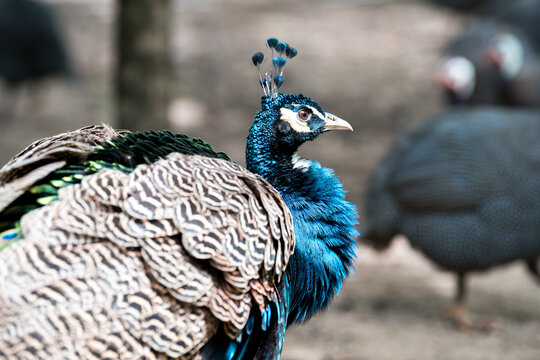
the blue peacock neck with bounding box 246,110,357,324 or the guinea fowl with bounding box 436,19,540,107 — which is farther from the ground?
the guinea fowl with bounding box 436,19,540,107

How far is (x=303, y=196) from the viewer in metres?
2.90

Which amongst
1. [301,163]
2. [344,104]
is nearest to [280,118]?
[301,163]

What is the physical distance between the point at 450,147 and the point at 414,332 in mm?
1275

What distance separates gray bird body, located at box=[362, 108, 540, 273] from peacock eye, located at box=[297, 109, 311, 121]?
209 centimetres

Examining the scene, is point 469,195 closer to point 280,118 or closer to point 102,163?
point 280,118

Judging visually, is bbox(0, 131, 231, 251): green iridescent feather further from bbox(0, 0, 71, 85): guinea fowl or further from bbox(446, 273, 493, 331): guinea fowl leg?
bbox(0, 0, 71, 85): guinea fowl

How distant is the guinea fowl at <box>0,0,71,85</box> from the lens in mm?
8258

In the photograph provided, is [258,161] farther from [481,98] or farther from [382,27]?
[382,27]

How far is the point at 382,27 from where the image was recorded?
11539 millimetres

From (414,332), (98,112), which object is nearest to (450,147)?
(414,332)

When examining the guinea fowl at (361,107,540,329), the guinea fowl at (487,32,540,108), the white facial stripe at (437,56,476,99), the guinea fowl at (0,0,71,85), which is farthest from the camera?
the guinea fowl at (0,0,71,85)

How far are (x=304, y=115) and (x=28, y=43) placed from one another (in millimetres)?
6332

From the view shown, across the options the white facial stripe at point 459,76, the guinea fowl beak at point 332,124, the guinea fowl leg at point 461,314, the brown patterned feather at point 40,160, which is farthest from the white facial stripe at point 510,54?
the brown patterned feather at point 40,160

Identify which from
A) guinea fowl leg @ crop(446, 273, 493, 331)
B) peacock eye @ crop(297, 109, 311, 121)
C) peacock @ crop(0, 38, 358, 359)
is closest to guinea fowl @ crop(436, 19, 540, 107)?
guinea fowl leg @ crop(446, 273, 493, 331)
